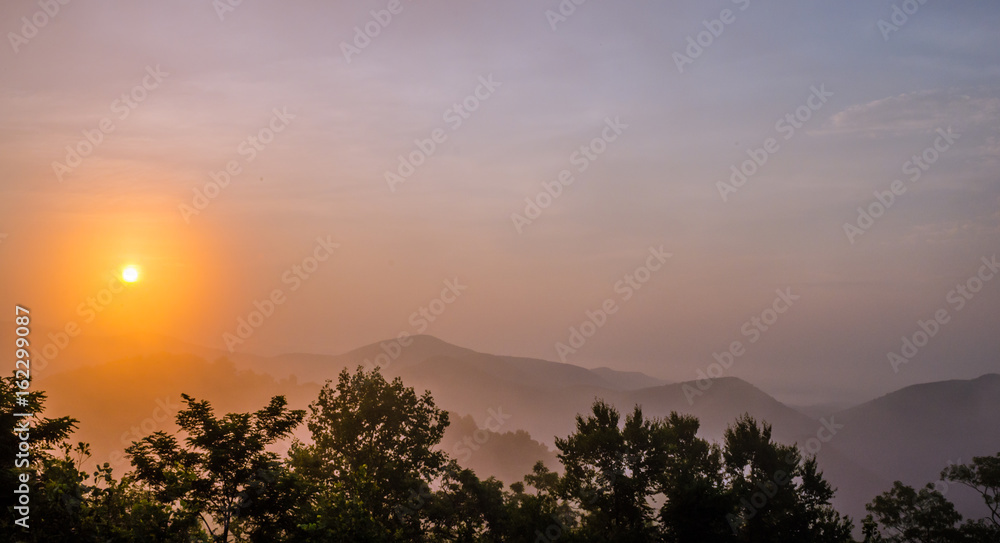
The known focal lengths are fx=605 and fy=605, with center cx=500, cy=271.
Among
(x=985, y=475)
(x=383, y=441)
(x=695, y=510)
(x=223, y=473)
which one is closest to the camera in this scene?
(x=223, y=473)

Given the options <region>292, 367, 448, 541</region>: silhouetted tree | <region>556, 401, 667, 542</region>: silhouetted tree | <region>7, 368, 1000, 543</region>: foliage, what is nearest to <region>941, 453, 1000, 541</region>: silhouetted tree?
<region>7, 368, 1000, 543</region>: foliage

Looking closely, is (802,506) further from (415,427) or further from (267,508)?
(267,508)

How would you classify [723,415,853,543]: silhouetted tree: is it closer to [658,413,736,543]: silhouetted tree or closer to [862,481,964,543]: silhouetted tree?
[658,413,736,543]: silhouetted tree

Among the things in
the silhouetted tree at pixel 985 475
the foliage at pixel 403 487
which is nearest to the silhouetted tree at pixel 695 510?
the foliage at pixel 403 487

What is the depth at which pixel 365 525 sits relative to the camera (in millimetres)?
22781

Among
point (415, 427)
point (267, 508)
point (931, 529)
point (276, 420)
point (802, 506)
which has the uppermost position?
point (415, 427)

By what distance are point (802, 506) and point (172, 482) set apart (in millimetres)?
38676

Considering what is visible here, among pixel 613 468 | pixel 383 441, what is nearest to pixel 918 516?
pixel 613 468

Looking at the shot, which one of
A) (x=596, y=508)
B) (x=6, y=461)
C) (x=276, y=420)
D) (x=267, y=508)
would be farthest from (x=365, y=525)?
(x=596, y=508)

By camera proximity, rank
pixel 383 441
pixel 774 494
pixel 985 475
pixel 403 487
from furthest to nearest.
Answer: pixel 985 475, pixel 383 441, pixel 774 494, pixel 403 487

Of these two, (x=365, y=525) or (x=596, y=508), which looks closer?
(x=365, y=525)

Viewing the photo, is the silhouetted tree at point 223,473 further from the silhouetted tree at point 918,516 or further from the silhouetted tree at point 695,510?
the silhouetted tree at point 918,516

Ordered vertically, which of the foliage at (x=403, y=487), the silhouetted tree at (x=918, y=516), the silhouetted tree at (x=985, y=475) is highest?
the foliage at (x=403, y=487)

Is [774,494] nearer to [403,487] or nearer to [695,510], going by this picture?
[695,510]
